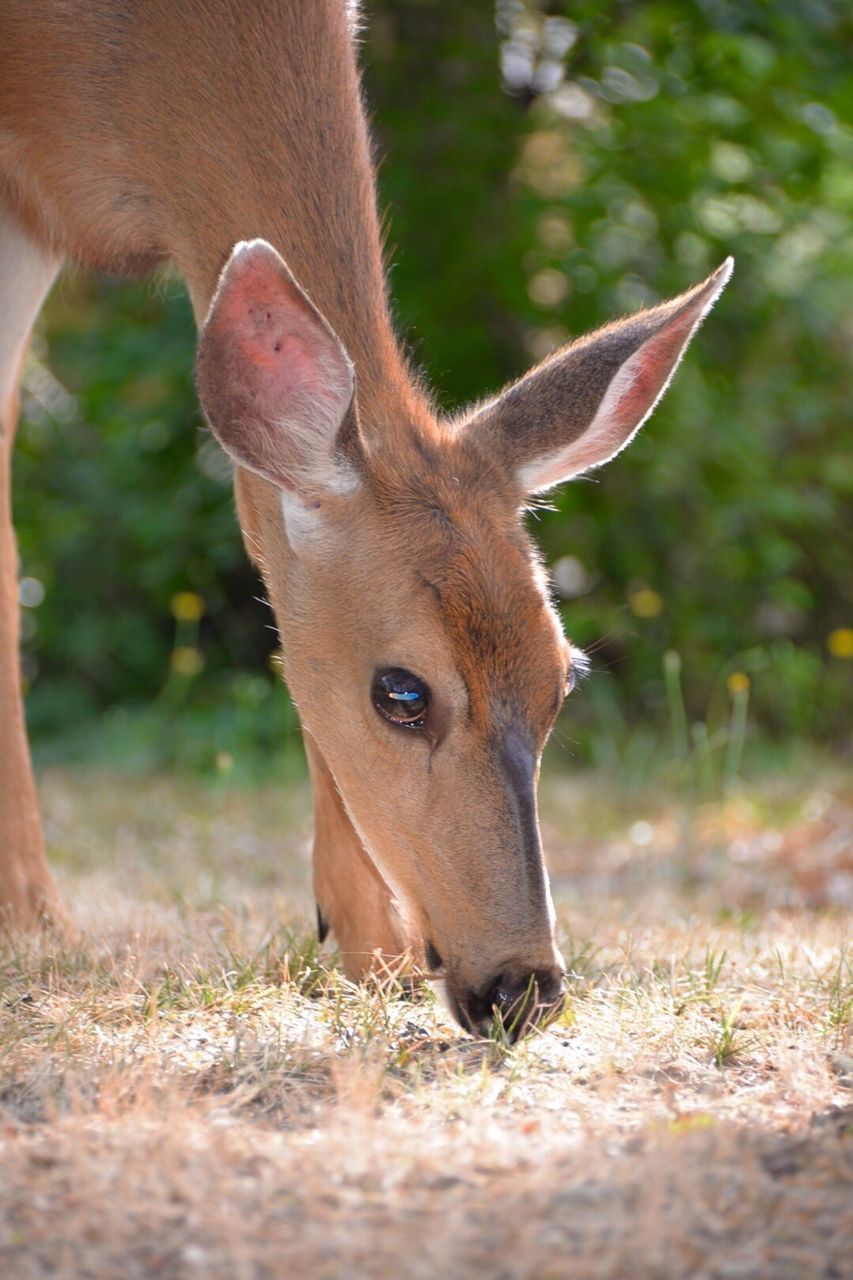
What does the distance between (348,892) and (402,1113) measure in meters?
1.28

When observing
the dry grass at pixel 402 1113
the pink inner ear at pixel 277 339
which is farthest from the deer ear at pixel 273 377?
the dry grass at pixel 402 1113

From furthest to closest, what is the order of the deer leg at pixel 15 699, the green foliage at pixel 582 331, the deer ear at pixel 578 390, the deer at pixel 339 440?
the green foliage at pixel 582 331 < the deer leg at pixel 15 699 < the deer ear at pixel 578 390 < the deer at pixel 339 440

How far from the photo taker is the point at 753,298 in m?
9.66

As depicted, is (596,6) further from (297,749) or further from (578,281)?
(297,749)

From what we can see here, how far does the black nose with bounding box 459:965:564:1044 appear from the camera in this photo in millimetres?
3467

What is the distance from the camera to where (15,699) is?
475 centimetres

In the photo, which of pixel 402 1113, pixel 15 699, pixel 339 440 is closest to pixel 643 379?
pixel 339 440

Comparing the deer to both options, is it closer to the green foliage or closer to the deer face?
the deer face

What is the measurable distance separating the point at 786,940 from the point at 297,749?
469cm

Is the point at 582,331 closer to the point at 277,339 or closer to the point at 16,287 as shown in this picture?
the point at 16,287

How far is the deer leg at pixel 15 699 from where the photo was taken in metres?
4.68

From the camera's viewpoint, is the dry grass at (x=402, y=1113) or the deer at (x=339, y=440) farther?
the deer at (x=339, y=440)

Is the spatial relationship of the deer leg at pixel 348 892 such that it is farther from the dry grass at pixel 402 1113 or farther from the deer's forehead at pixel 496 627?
the deer's forehead at pixel 496 627

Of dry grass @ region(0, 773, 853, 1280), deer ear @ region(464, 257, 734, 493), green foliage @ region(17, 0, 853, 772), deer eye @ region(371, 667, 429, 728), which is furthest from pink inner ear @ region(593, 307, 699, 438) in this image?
green foliage @ region(17, 0, 853, 772)
